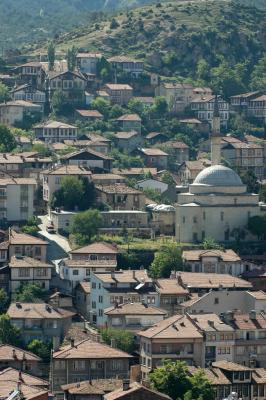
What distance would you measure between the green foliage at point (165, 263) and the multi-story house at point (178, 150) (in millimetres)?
36661

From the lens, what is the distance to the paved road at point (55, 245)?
11475cm

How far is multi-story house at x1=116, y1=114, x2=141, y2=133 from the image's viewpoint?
154250 millimetres

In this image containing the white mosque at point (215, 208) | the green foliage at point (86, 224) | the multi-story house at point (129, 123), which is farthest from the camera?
the multi-story house at point (129, 123)

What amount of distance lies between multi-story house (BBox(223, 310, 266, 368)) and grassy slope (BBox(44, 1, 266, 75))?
73322mm

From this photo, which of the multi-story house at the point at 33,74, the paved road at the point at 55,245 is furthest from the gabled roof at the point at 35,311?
the multi-story house at the point at 33,74

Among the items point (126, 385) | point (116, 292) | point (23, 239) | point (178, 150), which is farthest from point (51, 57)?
point (126, 385)

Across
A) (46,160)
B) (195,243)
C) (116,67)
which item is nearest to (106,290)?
(195,243)

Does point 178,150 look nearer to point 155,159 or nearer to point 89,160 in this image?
point 155,159

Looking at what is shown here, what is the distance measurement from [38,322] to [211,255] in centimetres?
1464

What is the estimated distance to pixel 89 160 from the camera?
132 metres

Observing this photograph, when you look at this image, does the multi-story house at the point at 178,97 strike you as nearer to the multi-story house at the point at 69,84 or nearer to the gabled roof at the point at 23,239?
the multi-story house at the point at 69,84

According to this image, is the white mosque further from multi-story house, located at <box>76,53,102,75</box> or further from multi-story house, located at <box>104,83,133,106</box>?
multi-story house, located at <box>76,53,102,75</box>

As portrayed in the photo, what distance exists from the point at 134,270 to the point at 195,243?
10.1 m

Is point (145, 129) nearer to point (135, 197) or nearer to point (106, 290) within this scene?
point (135, 197)
